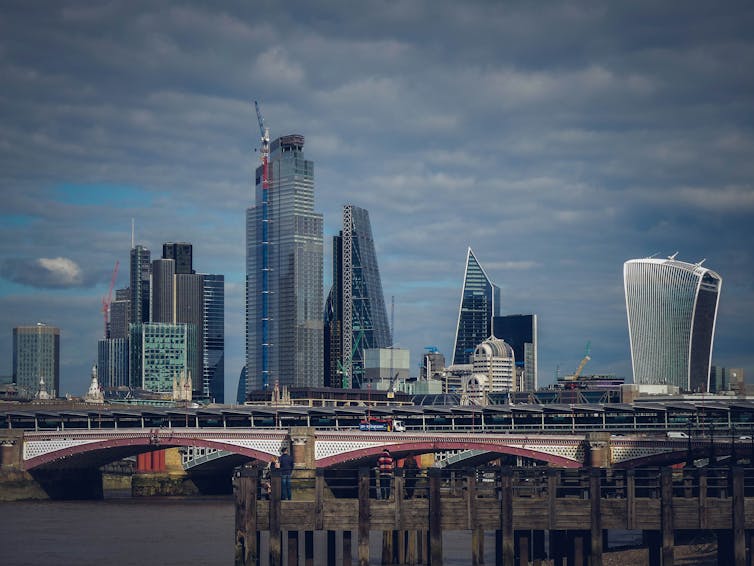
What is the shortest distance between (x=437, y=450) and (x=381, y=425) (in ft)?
99.7

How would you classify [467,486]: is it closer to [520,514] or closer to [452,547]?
[520,514]

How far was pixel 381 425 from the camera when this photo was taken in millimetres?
152250

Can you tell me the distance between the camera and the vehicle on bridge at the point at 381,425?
483ft

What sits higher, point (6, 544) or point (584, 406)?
point (584, 406)

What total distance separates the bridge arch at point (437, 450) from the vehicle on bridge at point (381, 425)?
1852 centimetres

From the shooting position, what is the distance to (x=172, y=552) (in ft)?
264

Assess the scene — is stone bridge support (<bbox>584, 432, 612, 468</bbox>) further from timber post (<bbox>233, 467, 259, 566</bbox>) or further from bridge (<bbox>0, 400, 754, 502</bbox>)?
timber post (<bbox>233, 467, 259, 566</bbox>)

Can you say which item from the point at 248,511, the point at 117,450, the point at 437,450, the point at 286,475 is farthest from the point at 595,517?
the point at 117,450

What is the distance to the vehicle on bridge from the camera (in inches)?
5792

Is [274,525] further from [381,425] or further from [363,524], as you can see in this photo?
[381,425]

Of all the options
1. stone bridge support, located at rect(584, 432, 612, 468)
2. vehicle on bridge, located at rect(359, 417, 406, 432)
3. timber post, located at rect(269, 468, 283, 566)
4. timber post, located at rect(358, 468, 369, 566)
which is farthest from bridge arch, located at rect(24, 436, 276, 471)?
timber post, located at rect(269, 468, 283, 566)

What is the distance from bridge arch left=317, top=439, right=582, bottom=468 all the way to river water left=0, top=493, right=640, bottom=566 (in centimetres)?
1163

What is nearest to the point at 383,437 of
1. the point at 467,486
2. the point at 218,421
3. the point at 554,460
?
the point at 554,460

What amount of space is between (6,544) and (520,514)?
43.5m
